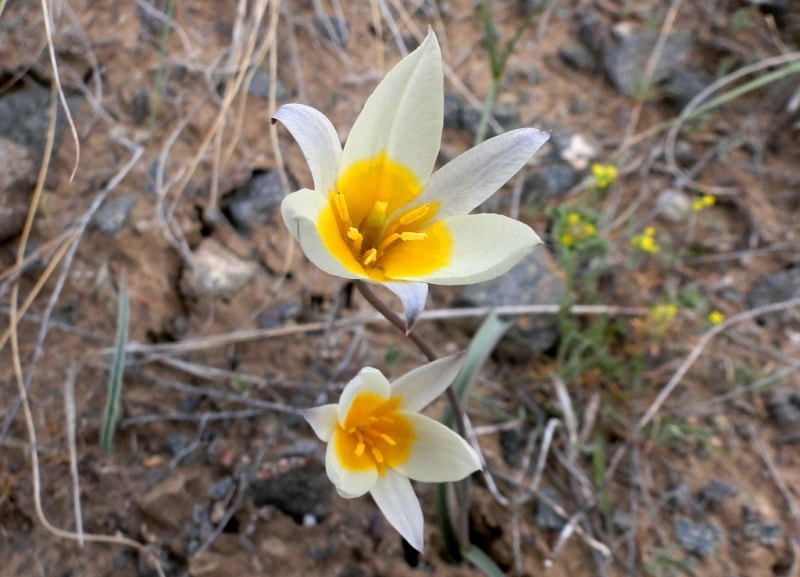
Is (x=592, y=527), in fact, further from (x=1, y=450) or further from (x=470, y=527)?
(x=1, y=450)

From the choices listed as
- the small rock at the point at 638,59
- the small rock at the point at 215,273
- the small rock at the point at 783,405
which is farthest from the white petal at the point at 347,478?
the small rock at the point at 638,59

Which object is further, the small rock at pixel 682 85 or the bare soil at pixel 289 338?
the small rock at pixel 682 85

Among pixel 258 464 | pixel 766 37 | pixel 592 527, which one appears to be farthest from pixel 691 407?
pixel 766 37

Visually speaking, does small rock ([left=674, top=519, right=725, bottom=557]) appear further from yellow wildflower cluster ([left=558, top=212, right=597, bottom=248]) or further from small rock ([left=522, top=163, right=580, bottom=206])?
small rock ([left=522, top=163, right=580, bottom=206])

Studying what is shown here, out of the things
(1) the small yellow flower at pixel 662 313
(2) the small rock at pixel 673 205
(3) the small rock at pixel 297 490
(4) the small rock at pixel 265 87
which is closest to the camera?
(3) the small rock at pixel 297 490

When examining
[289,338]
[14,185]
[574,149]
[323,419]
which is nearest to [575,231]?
[574,149]

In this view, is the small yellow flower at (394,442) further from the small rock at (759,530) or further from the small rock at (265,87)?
the small rock at (265,87)
